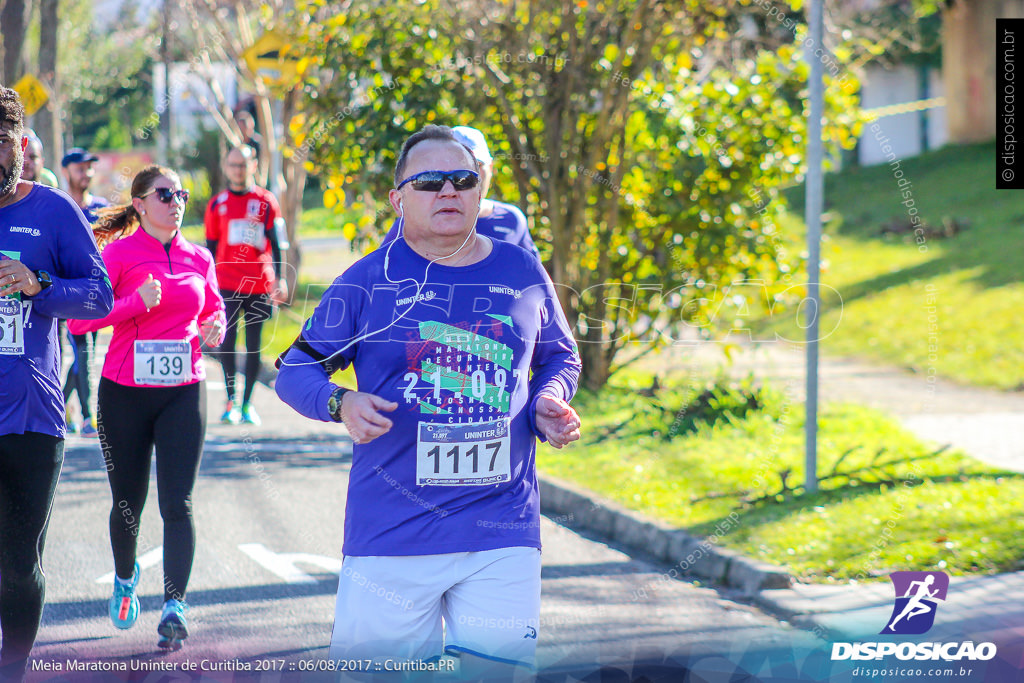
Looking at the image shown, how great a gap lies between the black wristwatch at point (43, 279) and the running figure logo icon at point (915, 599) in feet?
11.3

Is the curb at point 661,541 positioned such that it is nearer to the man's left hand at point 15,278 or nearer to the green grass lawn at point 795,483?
the green grass lawn at point 795,483

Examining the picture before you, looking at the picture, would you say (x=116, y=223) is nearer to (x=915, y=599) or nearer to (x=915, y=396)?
(x=915, y=599)

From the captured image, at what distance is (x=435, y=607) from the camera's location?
10.0 ft

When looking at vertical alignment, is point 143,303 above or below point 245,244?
below

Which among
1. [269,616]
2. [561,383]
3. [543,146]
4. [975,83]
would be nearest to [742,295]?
[543,146]

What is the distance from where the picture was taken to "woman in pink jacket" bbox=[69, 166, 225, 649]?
15.0 ft

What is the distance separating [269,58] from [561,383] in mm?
11078

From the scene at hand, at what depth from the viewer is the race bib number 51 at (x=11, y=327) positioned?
3.57m

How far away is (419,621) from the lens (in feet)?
9.86

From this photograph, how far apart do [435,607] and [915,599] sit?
9.40 feet

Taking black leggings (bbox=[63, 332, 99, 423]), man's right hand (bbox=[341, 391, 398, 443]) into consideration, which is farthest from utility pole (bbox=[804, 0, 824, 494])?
black leggings (bbox=[63, 332, 99, 423])

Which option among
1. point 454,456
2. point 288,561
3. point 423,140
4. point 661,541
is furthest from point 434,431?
point 661,541

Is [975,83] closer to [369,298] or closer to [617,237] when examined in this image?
[617,237]

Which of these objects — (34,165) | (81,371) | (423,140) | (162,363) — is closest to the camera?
(423,140)
